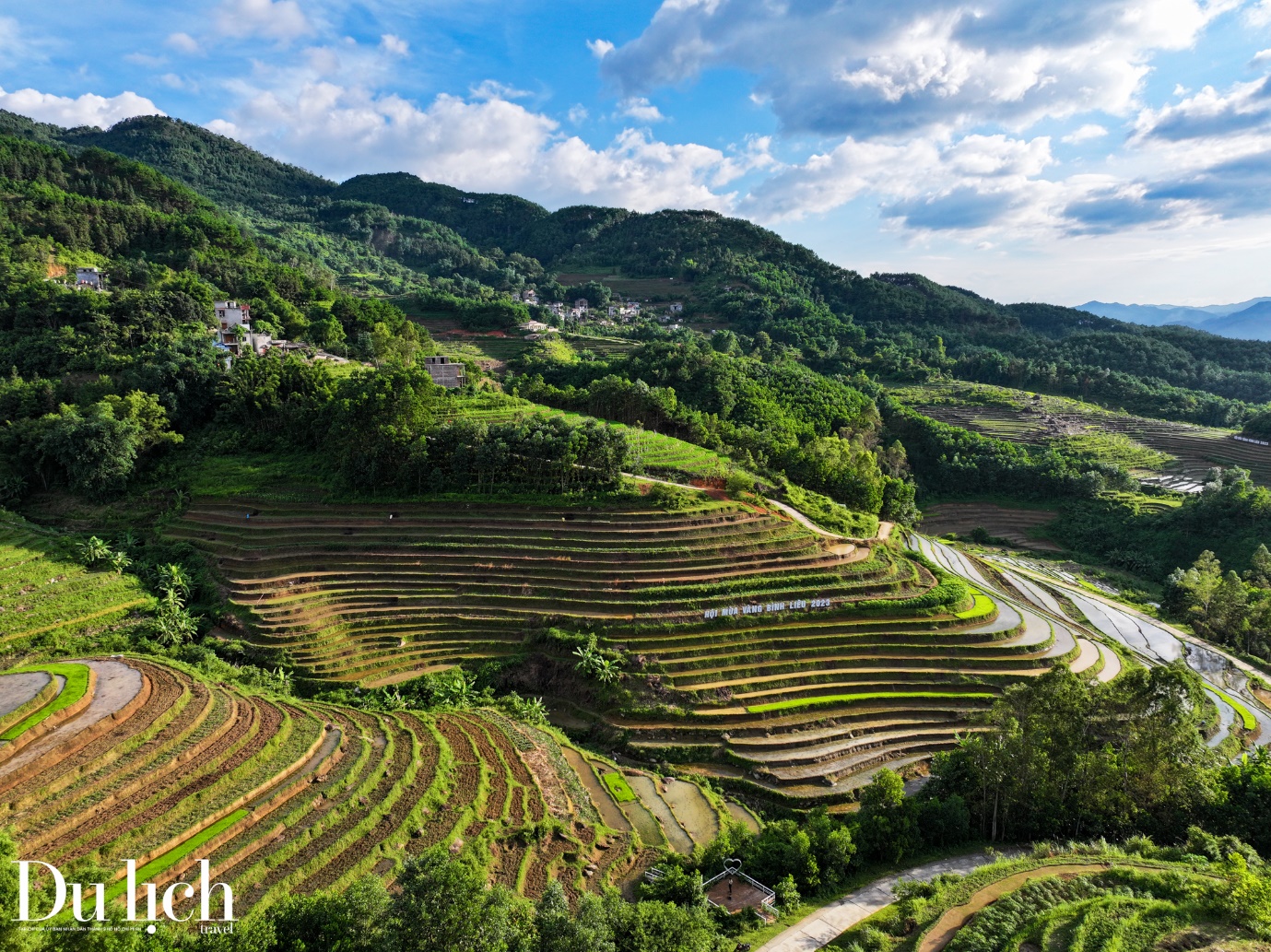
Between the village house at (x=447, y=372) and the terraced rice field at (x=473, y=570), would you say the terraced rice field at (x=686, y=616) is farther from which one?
the village house at (x=447, y=372)

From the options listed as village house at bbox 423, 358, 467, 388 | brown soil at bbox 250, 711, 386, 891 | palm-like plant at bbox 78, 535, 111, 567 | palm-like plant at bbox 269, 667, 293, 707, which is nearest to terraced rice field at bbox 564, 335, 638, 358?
village house at bbox 423, 358, 467, 388

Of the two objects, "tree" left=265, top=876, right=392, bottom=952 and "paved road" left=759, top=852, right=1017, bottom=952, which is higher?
"tree" left=265, top=876, right=392, bottom=952

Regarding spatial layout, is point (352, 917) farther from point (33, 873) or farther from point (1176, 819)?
point (1176, 819)

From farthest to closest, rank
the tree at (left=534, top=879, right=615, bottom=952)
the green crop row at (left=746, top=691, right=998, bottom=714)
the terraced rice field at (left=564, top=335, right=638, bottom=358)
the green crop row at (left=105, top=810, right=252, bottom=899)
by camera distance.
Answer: the terraced rice field at (left=564, top=335, right=638, bottom=358), the green crop row at (left=746, top=691, right=998, bottom=714), the green crop row at (left=105, top=810, right=252, bottom=899), the tree at (left=534, top=879, right=615, bottom=952)

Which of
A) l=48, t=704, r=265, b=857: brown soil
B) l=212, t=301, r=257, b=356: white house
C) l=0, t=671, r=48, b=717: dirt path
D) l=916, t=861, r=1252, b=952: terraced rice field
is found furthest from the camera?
l=212, t=301, r=257, b=356: white house

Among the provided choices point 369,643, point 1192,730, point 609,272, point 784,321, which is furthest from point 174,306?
point 609,272

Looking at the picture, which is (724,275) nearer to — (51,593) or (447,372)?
(447,372)
